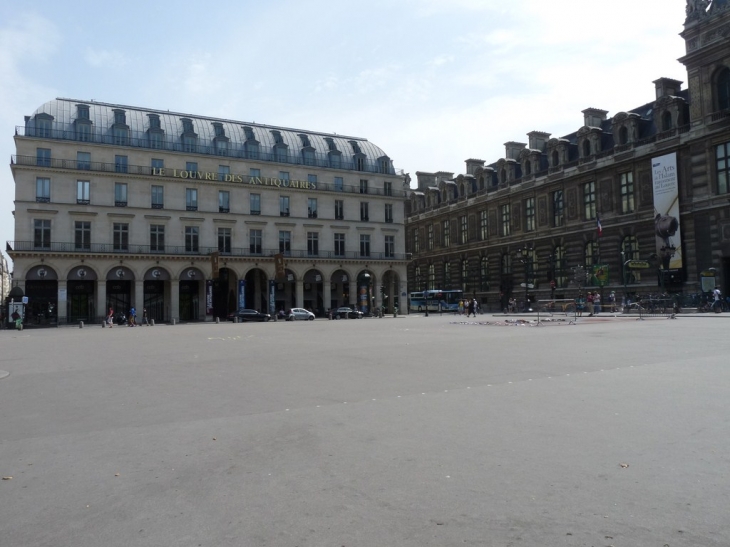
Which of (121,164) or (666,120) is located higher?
(666,120)

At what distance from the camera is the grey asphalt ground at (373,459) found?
4.40m

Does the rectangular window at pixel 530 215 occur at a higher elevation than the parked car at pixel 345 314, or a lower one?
higher

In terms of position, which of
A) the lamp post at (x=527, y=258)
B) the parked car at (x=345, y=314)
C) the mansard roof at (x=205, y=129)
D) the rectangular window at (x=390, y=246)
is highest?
the mansard roof at (x=205, y=129)

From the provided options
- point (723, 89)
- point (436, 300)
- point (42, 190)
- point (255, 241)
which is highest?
point (723, 89)

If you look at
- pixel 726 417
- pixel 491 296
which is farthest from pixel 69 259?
pixel 726 417

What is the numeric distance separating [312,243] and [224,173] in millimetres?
12117

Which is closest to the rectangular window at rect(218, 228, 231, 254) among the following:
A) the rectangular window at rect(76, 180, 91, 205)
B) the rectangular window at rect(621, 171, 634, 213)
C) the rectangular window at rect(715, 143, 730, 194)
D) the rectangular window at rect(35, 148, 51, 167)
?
the rectangular window at rect(76, 180, 91, 205)

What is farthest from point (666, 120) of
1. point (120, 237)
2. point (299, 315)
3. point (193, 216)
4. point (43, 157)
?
point (43, 157)

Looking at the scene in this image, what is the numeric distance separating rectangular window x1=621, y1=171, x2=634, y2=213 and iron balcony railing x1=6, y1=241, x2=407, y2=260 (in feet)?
89.6

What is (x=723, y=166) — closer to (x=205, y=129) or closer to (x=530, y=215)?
(x=530, y=215)

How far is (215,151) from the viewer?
64.5 m

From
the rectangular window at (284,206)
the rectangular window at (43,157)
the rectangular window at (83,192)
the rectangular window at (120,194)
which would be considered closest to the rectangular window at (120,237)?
the rectangular window at (120,194)

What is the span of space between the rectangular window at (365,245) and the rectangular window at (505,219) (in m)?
15.7

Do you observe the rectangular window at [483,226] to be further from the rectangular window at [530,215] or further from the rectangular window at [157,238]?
the rectangular window at [157,238]
